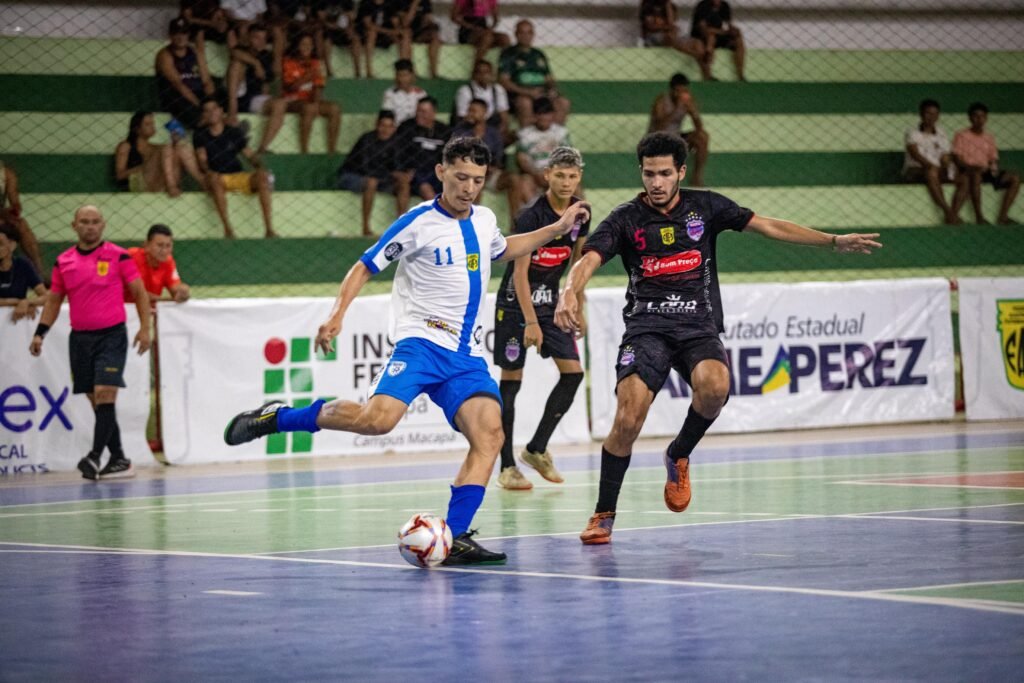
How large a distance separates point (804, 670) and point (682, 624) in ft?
2.83

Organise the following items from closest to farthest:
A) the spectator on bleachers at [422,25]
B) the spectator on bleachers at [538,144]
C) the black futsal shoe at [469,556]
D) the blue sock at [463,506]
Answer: the black futsal shoe at [469,556]
the blue sock at [463,506]
the spectator on bleachers at [538,144]
the spectator on bleachers at [422,25]

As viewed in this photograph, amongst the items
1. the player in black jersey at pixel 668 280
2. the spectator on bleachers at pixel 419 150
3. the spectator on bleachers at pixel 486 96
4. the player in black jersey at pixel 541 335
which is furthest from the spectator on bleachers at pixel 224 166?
the player in black jersey at pixel 668 280

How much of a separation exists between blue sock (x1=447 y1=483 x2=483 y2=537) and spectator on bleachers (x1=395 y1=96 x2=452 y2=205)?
1152cm

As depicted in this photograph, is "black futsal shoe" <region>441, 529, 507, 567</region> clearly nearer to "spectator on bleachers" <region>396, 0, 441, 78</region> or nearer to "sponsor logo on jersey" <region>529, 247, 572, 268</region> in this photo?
"sponsor logo on jersey" <region>529, 247, 572, 268</region>

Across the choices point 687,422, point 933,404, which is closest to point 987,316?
point 933,404

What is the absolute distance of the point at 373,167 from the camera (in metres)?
18.6

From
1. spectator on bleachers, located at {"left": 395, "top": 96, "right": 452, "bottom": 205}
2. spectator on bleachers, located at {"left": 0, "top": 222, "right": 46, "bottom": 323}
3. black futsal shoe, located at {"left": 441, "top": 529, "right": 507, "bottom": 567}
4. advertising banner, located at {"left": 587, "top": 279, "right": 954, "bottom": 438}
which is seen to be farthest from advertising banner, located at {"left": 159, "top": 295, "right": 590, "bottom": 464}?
black futsal shoe, located at {"left": 441, "top": 529, "right": 507, "bottom": 567}

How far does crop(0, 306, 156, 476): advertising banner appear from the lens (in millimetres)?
14172

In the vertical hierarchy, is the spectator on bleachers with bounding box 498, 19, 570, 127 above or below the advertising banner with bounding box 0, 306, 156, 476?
above

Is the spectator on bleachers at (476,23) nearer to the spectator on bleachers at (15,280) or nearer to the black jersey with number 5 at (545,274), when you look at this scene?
the spectator on bleachers at (15,280)

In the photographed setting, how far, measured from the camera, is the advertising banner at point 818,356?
1620 centimetres

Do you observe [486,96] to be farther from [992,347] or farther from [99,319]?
[99,319]

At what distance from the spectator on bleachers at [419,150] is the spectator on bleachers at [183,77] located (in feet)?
7.85

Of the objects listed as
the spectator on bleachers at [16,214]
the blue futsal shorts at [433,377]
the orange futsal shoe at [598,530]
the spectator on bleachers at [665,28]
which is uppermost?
the spectator on bleachers at [665,28]
